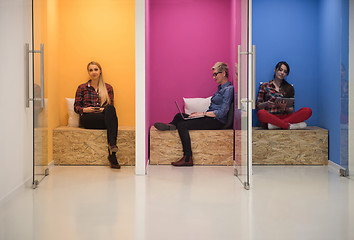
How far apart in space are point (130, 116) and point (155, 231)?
129 inches

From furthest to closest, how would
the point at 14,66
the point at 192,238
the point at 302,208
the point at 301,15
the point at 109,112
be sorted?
the point at 301,15, the point at 109,112, the point at 14,66, the point at 302,208, the point at 192,238

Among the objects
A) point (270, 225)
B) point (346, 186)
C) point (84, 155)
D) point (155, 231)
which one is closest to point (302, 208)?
point (270, 225)

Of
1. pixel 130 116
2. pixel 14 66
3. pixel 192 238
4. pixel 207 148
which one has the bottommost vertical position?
pixel 192 238

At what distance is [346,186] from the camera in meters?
4.23

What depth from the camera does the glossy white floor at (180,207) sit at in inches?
112

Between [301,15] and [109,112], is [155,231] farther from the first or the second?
[301,15]

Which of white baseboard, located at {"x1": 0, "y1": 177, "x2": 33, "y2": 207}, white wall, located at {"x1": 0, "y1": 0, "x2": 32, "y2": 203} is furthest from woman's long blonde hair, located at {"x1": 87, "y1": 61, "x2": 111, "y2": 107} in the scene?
white baseboard, located at {"x1": 0, "y1": 177, "x2": 33, "y2": 207}

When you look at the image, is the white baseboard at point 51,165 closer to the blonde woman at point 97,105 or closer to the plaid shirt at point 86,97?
the blonde woman at point 97,105

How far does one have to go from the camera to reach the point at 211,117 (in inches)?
218

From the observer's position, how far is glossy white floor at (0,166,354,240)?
2846mm

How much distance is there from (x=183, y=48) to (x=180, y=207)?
3.21m

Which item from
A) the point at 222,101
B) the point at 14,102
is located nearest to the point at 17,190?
the point at 14,102

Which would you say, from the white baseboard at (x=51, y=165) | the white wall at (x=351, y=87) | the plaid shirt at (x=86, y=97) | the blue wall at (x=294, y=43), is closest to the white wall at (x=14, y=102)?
the white baseboard at (x=51, y=165)

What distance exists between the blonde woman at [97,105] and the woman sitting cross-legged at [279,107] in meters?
2.01
